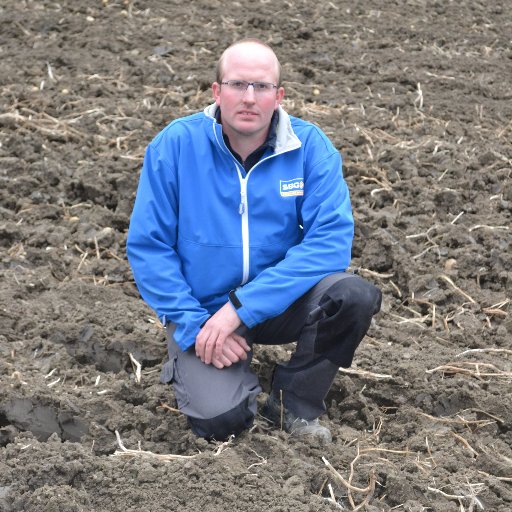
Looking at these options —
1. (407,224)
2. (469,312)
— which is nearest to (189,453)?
(469,312)

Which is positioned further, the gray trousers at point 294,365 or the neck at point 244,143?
the neck at point 244,143

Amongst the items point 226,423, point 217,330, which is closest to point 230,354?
point 217,330

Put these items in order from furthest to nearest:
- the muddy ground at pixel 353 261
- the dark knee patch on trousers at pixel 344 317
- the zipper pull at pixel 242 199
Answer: the zipper pull at pixel 242 199 < the dark knee patch on trousers at pixel 344 317 < the muddy ground at pixel 353 261

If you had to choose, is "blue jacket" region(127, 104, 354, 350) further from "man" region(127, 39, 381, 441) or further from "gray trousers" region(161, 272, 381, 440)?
"gray trousers" region(161, 272, 381, 440)

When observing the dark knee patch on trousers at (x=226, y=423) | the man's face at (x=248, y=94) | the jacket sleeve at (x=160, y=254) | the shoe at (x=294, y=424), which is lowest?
the shoe at (x=294, y=424)

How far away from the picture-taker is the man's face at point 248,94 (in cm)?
369

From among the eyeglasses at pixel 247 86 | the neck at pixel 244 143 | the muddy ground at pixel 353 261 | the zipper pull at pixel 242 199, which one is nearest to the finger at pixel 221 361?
the muddy ground at pixel 353 261

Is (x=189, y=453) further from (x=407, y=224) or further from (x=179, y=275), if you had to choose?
(x=407, y=224)

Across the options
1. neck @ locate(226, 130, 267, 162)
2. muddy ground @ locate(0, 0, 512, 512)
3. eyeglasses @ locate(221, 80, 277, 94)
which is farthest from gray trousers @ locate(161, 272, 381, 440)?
eyeglasses @ locate(221, 80, 277, 94)

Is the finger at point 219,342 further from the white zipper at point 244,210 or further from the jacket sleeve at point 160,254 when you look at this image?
the white zipper at point 244,210

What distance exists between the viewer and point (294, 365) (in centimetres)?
381

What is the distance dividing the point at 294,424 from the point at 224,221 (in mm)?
784

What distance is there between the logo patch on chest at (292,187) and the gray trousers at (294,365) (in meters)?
0.33

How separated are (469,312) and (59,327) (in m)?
1.91
